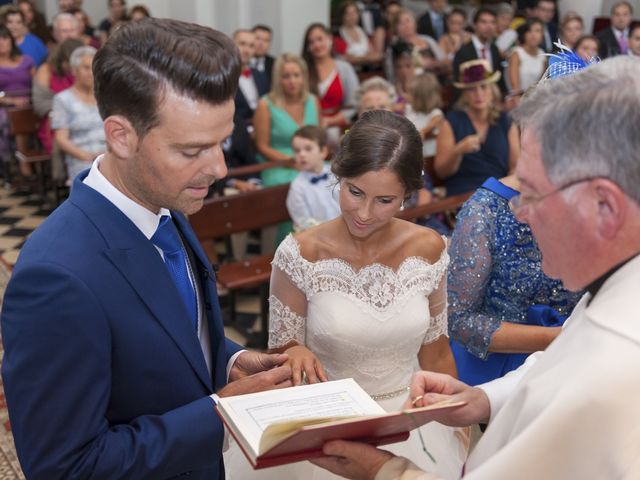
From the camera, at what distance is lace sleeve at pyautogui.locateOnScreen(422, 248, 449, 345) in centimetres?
288

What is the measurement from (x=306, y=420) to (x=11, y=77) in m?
8.60

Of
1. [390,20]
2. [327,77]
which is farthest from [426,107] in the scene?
[390,20]

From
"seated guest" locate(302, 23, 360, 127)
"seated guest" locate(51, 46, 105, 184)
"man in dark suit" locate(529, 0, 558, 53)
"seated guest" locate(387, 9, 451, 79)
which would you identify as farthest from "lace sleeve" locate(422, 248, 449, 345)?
"man in dark suit" locate(529, 0, 558, 53)

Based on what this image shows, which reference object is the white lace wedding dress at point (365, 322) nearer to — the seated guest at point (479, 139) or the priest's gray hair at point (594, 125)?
the priest's gray hair at point (594, 125)

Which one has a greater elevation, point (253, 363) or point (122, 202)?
point (122, 202)

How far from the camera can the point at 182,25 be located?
179 cm

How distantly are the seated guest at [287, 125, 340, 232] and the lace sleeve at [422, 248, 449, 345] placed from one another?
220 centimetres

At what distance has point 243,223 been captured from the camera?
5.20 m

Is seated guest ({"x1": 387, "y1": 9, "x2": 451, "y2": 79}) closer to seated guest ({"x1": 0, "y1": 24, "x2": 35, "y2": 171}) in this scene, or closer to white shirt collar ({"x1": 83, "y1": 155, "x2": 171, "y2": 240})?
seated guest ({"x1": 0, "y1": 24, "x2": 35, "y2": 171})

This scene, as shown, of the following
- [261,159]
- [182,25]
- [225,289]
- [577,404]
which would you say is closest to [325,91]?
[261,159]

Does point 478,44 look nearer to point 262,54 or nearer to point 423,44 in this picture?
point 423,44

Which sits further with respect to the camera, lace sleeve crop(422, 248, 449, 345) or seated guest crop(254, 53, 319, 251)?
seated guest crop(254, 53, 319, 251)

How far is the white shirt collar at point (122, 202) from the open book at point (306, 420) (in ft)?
1.52

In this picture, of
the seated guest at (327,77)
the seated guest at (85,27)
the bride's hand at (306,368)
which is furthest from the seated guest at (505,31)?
the bride's hand at (306,368)
